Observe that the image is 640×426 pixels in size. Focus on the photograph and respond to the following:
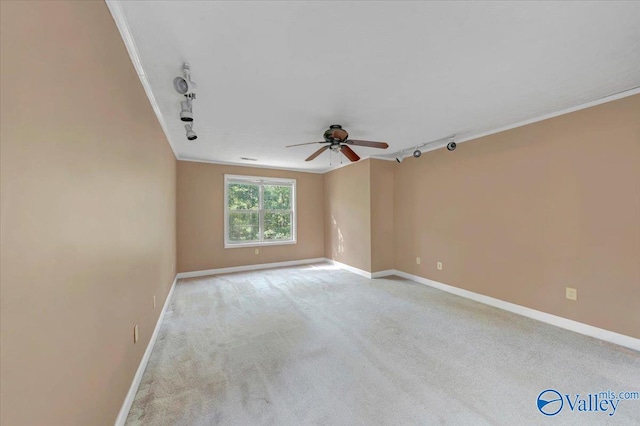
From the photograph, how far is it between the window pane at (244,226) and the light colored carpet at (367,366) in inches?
87.5

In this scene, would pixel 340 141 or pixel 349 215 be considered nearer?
pixel 340 141

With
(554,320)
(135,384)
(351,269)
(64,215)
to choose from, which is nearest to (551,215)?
(554,320)

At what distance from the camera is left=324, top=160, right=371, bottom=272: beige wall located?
4918 mm

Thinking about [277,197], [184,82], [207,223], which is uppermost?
[184,82]

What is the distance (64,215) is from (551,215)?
4.12 m

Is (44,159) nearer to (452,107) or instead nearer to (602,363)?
(452,107)

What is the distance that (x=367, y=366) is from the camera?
6.80ft

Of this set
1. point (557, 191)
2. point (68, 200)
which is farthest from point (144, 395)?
point (557, 191)

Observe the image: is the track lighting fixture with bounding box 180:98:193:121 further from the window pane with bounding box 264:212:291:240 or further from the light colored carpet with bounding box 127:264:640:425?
the window pane with bounding box 264:212:291:240

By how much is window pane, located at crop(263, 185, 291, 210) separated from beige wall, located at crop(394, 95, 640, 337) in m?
3.35

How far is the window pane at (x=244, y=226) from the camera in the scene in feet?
18.2

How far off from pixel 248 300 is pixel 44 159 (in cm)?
323

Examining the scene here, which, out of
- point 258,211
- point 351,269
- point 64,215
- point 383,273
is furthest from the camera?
point 258,211

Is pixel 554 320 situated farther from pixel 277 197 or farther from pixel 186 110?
pixel 277 197
